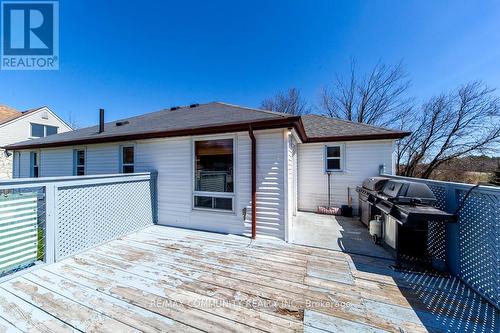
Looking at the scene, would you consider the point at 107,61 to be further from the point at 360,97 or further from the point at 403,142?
the point at 403,142

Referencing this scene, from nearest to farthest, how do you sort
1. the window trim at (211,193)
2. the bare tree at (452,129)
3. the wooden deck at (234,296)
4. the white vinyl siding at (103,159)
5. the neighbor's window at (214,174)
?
the wooden deck at (234,296)
the window trim at (211,193)
the neighbor's window at (214,174)
the white vinyl siding at (103,159)
the bare tree at (452,129)

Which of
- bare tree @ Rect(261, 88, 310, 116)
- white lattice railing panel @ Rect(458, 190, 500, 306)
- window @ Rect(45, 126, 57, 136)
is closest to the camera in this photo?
white lattice railing panel @ Rect(458, 190, 500, 306)

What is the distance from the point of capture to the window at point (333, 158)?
23.5 ft

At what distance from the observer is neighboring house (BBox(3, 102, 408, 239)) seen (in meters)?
4.41

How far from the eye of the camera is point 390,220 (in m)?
3.76

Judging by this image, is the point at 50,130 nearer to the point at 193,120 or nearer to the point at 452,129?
the point at 193,120

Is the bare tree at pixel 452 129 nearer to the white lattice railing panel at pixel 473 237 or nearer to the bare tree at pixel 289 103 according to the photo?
the bare tree at pixel 289 103

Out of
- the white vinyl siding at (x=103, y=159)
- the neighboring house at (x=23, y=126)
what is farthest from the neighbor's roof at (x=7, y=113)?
the white vinyl siding at (x=103, y=159)

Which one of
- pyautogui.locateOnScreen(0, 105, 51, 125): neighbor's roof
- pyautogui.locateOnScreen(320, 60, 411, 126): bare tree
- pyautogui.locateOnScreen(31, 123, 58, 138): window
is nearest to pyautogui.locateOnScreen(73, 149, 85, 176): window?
pyautogui.locateOnScreen(31, 123, 58, 138): window

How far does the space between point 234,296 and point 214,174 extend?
303 cm

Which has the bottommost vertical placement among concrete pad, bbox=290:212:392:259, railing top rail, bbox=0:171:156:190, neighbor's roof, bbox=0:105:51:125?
concrete pad, bbox=290:212:392:259

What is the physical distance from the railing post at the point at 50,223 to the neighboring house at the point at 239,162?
240 cm

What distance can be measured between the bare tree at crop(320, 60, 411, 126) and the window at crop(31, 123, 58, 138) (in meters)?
25.8

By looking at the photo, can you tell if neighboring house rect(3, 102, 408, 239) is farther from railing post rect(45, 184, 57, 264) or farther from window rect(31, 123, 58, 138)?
window rect(31, 123, 58, 138)
